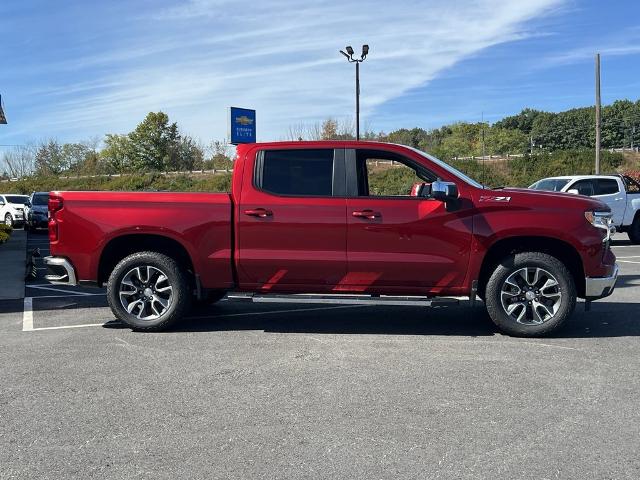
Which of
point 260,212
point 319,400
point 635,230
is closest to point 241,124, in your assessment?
point 635,230

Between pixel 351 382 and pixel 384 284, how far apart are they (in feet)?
5.47

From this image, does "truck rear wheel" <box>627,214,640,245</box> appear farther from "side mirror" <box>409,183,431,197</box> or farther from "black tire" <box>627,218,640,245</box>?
"side mirror" <box>409,183,431,197</box>

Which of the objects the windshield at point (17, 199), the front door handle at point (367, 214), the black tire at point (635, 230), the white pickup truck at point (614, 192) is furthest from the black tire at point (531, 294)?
the windshield at point (17, 199)

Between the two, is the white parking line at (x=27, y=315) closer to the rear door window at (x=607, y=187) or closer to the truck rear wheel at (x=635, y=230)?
the rear door window at (x=607, y=187)

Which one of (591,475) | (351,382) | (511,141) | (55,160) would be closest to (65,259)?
(351,382)

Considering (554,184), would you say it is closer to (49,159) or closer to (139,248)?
(139,248)

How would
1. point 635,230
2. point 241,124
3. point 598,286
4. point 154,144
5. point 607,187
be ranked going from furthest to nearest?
point 154,144
point 241,124
point 635,230
point 607,187
point 598,286

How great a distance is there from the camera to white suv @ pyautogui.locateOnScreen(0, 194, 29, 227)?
94.7 feet

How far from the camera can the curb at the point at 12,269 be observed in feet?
31.7

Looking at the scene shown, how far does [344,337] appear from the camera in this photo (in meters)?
6.26

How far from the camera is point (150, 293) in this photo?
21.4 feet

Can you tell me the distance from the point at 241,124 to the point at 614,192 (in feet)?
92.4

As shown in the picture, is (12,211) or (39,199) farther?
(12,211)

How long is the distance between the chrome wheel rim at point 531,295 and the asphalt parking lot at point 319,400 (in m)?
0.27
